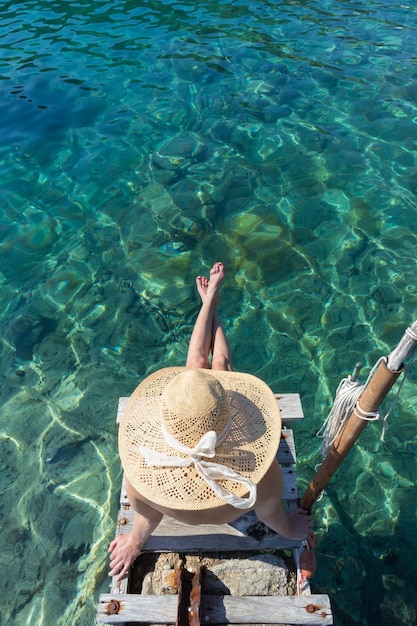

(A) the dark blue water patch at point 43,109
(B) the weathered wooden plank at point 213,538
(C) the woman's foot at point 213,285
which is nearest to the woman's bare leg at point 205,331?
(C) the woman's foot at point 213,285

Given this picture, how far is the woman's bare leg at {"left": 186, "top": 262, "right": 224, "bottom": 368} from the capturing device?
13.5 ft

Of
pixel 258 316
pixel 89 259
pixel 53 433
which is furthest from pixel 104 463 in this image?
pixel 89 259

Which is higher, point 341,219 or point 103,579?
point 341,219

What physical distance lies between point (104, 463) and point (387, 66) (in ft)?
29.5

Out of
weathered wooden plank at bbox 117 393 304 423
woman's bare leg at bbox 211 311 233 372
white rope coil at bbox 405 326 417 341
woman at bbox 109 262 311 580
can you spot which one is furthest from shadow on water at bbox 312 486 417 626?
white rope coil at bbox 405 326 417 341

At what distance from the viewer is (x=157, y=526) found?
3.23 meters

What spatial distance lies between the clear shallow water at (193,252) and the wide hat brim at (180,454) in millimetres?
1876

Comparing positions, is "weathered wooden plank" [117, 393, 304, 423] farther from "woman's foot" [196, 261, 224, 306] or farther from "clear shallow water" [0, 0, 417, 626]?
"woman's foot" [196, 261, 224, 306]

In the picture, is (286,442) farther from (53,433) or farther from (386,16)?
(386,16)

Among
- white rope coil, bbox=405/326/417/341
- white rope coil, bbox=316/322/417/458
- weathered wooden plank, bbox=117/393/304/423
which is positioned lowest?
weathered wooden plank, bbox=117/393/304/423

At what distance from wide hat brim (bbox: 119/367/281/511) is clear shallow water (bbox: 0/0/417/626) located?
1.88m

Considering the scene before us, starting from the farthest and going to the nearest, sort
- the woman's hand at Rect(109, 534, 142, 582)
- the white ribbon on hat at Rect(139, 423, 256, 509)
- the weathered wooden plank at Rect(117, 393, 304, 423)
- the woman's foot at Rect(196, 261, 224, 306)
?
the woman's foot at Rect(196, 261, 224, 306) < the weathered wooden plank at Rect(117, 393, 304, 423) < the woman's hand at Rect(109, 534, 142, 582) < the white ribbon on hat at Rect(139, 423, 256, 509)

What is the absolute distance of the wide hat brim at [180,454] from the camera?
2.39 meters

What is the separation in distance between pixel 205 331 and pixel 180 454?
2001 millimetres
